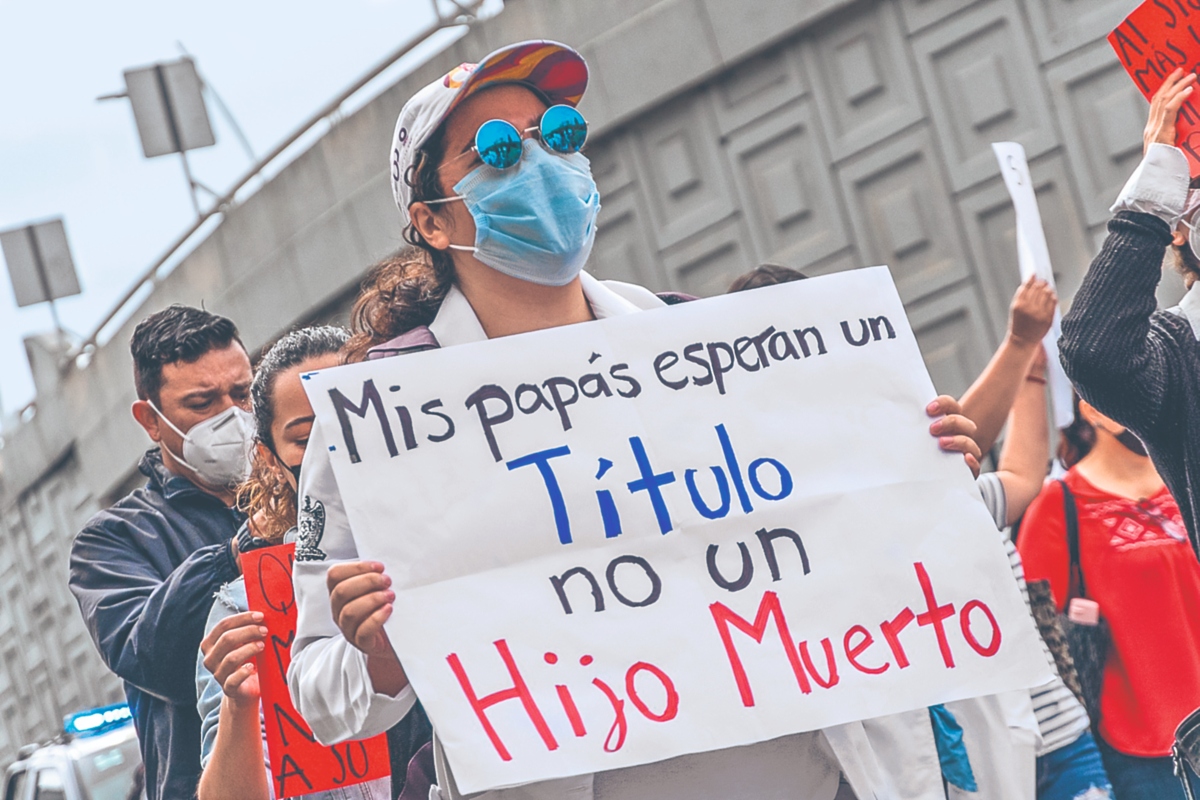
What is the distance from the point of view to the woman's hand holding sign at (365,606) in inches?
83.3

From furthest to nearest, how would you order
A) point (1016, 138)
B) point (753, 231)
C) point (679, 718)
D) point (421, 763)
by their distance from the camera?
point (753, 231)
point (1016, 138)
point (421, 763)
point (679, 718)

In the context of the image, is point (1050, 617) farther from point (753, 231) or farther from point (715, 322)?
point (753, 231)

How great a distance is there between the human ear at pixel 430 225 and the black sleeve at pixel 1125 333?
3.65 ft

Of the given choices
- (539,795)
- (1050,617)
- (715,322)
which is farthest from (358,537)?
(1050,617)

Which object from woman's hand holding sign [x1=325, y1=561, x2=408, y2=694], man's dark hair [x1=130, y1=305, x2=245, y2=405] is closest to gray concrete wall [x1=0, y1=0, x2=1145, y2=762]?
man's dark hair [x1=130, y1=305, x2=245, y2=405]

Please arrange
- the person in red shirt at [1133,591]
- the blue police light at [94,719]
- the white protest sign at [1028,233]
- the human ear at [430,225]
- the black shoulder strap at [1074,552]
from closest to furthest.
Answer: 1. the human ear at [430,225]
2. the white protest sign at [1028,233]
3. the person in red shirt at [1133,591]
4. the black shoulder strap at [1074,552]
5. the blue police light at [94,719]

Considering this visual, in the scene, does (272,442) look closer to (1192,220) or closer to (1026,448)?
(1192,220)

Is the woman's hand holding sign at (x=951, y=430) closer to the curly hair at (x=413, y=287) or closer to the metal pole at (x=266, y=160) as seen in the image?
the curly hair at (x=413, y=287)

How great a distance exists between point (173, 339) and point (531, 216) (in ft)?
5.11

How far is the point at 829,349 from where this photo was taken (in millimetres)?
2426

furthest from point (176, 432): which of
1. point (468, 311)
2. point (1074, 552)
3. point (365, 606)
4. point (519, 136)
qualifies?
point (1074, 552)

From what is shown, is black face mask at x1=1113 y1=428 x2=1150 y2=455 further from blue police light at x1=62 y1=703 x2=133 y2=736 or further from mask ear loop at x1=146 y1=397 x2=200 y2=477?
blue police light at x1=62 y1=703 x2=133 y2=736

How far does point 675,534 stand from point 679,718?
252 mm

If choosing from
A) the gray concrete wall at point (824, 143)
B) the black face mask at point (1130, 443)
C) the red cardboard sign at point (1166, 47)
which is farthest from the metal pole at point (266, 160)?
the red cardboard sign at point (1166, 47)
